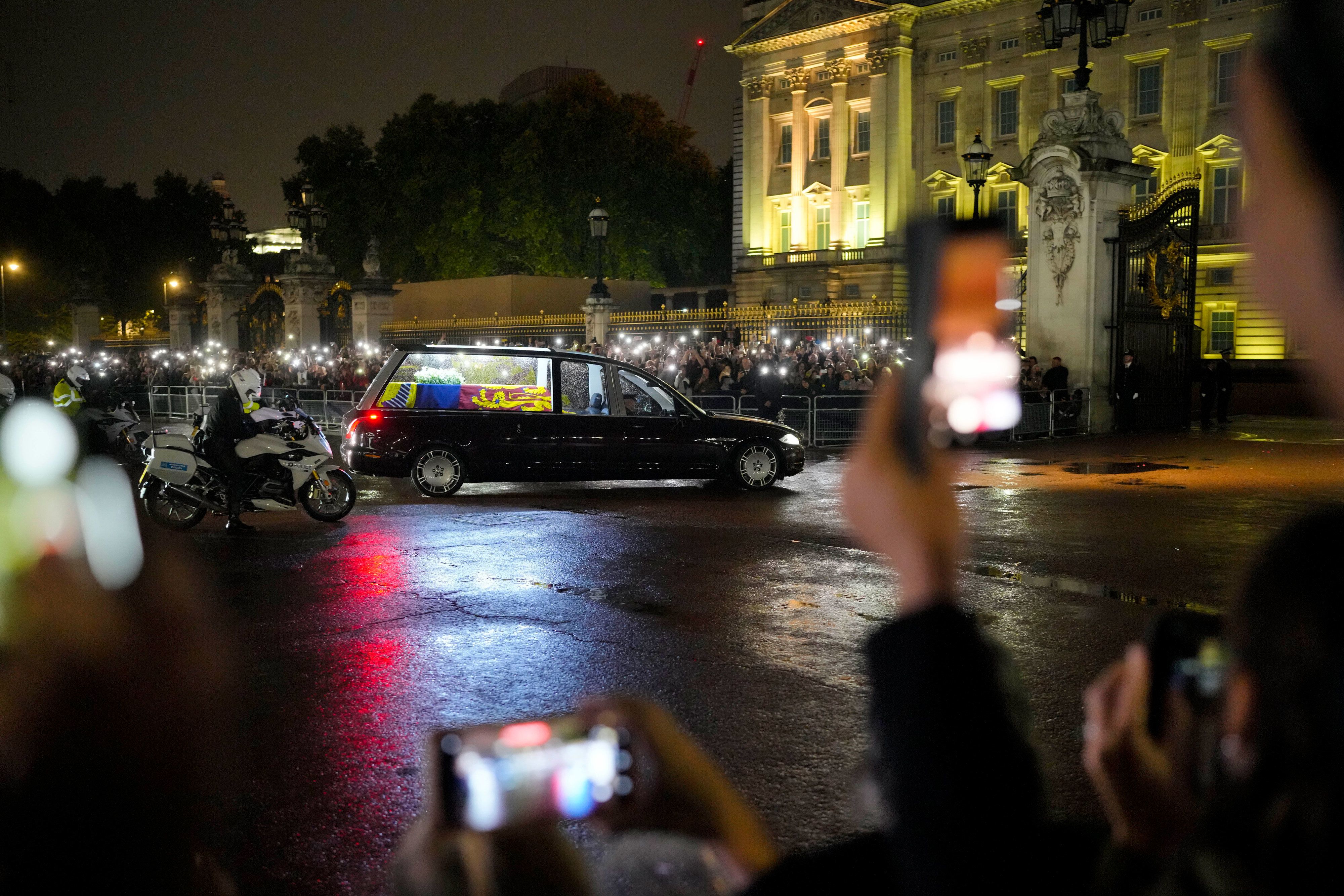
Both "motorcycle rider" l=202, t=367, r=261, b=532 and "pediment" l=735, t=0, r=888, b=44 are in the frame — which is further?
"pediment" l=735, t=0, r=888, b=44

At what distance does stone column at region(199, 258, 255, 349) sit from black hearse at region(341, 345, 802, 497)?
96.9 feet

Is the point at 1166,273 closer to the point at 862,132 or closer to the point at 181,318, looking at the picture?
the point at 181,318

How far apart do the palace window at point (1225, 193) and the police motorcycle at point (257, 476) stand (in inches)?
1631

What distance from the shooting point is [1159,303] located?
23078 millimetres

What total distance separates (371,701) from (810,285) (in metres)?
52.3

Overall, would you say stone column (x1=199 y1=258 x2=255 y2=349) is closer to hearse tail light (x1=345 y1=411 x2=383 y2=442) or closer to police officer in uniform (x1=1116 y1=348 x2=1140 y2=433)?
hearse tail light (x1=345 y1=411 x2=383 y2=442)

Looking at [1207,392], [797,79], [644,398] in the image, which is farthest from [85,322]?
[1207,392]

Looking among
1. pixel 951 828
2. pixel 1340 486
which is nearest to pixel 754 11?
pixel 1340 486

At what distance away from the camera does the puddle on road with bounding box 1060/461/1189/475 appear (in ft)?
53.1

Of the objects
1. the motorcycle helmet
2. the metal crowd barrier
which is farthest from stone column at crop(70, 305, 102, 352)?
the motorcycle helmet

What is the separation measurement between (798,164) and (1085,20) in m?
39.6

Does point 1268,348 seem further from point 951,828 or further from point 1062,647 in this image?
point 951,828

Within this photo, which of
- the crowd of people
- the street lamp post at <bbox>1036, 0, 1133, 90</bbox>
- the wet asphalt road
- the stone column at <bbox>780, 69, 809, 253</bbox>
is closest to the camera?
the wet asphalt road

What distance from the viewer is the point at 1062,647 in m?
6.77
